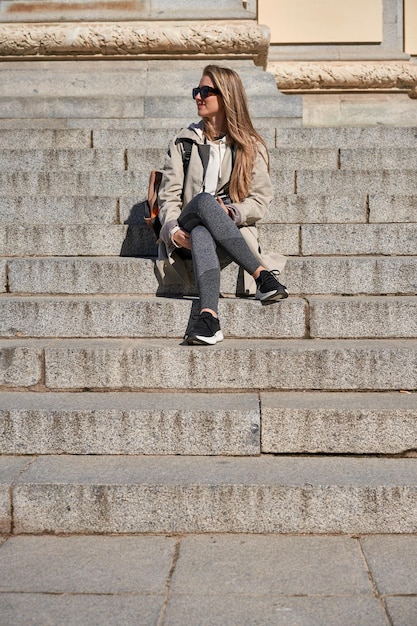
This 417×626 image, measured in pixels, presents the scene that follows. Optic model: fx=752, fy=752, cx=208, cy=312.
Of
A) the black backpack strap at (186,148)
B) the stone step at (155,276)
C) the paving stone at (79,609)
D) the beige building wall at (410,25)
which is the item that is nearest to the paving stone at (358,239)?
the stone step at (155,276)

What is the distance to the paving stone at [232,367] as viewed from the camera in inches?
143

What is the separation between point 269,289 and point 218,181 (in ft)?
3.22

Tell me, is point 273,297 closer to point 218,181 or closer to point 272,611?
point 218,181

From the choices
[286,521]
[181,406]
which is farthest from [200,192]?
[286,521]

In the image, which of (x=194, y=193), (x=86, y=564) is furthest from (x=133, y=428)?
(x=194, y=193)

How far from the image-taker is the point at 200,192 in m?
4.46

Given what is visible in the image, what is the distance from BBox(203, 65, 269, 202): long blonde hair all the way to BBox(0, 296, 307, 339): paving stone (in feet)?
2.75

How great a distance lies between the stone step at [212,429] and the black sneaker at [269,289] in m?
0.77

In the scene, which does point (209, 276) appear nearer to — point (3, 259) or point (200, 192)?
point (200, 192)

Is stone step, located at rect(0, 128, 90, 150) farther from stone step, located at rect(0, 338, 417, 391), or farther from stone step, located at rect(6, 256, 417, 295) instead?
stone step, located at rect(0, 338, 417, 391)

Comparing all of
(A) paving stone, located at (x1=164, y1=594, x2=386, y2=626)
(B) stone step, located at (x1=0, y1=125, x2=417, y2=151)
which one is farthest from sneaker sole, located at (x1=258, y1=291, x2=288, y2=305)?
(B) stone step, located at (x1=0, y1=125, x2=417, y2=151)

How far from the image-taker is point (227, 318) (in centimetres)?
400

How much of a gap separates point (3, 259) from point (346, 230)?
7.06 feet

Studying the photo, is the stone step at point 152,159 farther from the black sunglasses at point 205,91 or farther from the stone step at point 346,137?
the black sunglasses at point 205,91
